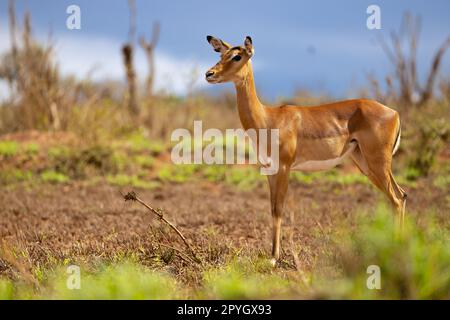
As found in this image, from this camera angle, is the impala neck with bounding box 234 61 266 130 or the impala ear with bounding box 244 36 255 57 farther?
the impala neck with bounding box 234 61 266 130

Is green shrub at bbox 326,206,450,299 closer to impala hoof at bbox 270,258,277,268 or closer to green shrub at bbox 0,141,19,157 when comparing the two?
impala hoof at bbox 270,258,277,268

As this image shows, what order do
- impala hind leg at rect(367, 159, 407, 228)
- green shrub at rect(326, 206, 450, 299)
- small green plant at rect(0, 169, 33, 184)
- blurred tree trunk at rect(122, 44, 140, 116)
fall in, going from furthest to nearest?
blurred tree trunk at rect(122, 44, 140, 116)
small green plant at rect(0, 169, 33, 184)
impala hind leg at rect(367, 159, 407, 228)
green shrub at rect(326, 206, 450, 299)

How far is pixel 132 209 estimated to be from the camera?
10.2 metres

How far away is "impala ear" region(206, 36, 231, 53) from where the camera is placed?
6.48m

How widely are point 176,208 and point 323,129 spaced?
4.53 m

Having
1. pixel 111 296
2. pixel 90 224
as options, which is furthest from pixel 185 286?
pixel 90 224

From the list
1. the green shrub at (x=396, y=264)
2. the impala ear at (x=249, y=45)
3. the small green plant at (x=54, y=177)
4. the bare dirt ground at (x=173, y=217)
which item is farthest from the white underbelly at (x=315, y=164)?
the small green plant at (x=54, y=177)

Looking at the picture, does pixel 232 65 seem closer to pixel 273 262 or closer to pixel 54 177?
pixel 273 262

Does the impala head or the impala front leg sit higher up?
the impala head

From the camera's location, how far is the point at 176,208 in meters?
10.5

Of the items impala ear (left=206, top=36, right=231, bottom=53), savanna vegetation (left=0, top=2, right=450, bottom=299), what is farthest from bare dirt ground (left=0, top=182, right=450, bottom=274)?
impala ear (left=206, top=36, right=231, bottom=53)

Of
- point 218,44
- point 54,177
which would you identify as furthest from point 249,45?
point 54,177

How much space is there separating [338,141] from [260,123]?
967 millimetres

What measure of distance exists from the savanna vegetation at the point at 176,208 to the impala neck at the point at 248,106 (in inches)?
50.5
